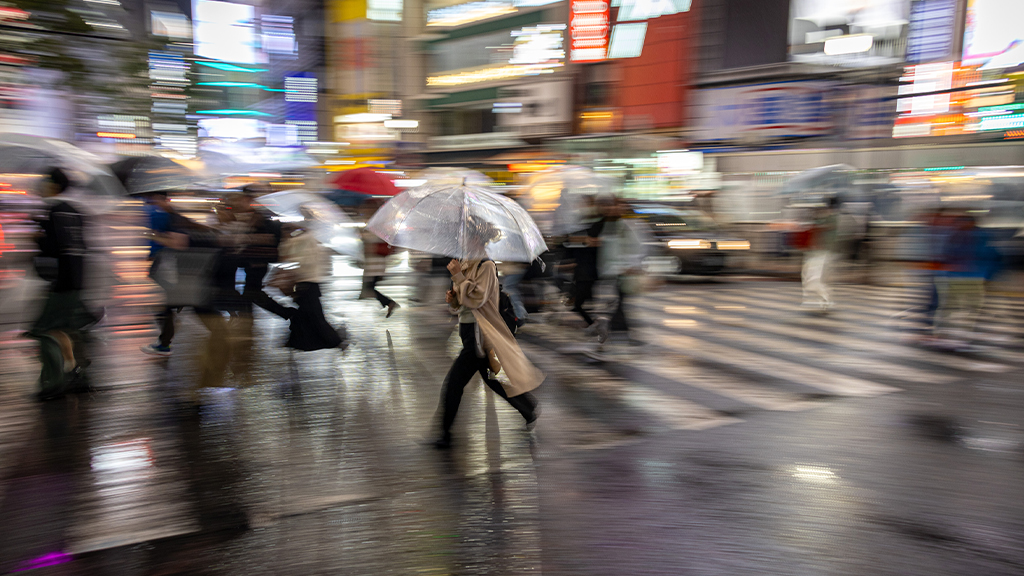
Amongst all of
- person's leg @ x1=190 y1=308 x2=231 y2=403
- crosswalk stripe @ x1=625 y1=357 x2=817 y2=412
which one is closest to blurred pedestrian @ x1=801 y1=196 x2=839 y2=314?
crosswalk stripe @ x1=625 y1=357 x2=817 y2=412

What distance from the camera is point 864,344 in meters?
9.08

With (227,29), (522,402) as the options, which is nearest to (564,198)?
(522,402)

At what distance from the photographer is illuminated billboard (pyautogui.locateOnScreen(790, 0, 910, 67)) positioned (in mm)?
25766

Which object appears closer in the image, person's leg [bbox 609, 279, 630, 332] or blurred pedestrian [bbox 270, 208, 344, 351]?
blurred pedestrian [bbox 270, 208, 344, 351]

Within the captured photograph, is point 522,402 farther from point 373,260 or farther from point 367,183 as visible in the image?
point 367,183

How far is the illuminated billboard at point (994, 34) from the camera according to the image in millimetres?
26641

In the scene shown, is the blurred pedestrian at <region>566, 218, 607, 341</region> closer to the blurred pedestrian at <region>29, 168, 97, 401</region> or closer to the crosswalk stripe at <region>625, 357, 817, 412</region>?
the crosswalk stripe at <region>625, 357, 817, 412</region>

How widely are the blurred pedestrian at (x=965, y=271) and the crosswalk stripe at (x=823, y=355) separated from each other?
1673mm

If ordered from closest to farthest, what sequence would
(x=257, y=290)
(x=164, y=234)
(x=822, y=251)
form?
(x=164, y=234) → (x=257, y=290) → (x=822, y=251)

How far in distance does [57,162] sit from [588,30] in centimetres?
2711

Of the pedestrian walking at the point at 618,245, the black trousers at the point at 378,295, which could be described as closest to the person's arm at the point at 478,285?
the pedestrian walking at the point at 618,245

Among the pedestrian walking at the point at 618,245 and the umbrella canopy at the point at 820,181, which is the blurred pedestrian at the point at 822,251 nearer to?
A: the umbrella canopy at the point at 820,181

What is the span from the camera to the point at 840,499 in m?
4.32

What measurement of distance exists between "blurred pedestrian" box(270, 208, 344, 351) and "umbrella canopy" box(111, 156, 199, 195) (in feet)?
4.06
